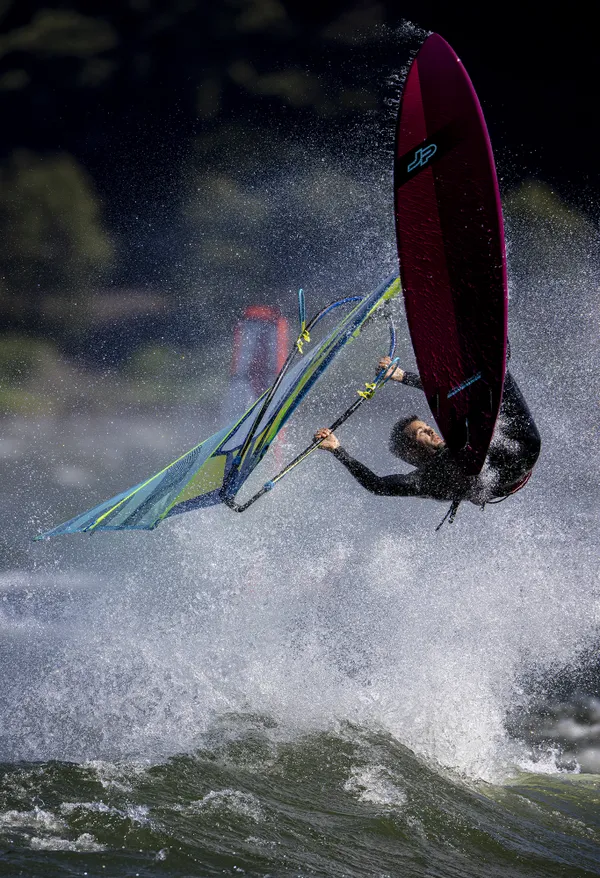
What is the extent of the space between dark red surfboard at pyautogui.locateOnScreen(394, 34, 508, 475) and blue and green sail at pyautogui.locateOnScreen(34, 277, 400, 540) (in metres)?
0.45

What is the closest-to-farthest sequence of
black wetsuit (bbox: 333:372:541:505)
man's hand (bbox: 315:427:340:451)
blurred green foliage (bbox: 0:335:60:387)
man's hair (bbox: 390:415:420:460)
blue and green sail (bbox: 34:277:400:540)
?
1. black wetsuit (bbox: 333:372:541:505)
2. man's hand (bbox: 315:427:340:451)
3. man's hair (bbox: 390:415:420:460)
4. blue and green sail (bbox: 34:277:400:540)
5. blurred green foliage (bbox: 0:335:60:387)

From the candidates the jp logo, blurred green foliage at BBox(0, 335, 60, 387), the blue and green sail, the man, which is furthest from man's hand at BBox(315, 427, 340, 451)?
blurred green foliage at BBox(0, 335, 60, 387)

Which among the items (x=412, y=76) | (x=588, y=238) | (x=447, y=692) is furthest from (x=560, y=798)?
(x=588, y=238)

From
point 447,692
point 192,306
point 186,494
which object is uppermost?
point 192,306

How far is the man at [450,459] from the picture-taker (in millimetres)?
3672

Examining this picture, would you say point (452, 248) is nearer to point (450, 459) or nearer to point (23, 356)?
point (450, 459)

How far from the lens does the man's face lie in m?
4.02

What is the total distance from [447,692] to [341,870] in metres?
3.22

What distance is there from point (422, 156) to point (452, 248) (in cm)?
56

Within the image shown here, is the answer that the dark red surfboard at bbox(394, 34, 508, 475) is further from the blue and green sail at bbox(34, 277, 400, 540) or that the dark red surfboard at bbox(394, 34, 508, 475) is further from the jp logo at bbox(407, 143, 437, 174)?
the blue and green sail at bbox(34, 277, 400, 540)

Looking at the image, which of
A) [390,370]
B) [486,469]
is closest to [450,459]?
[486,469]

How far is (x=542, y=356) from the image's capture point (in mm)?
8383

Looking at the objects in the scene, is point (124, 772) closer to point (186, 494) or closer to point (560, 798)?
point (186, 494)

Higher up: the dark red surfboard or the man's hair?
the dark red surfboard
